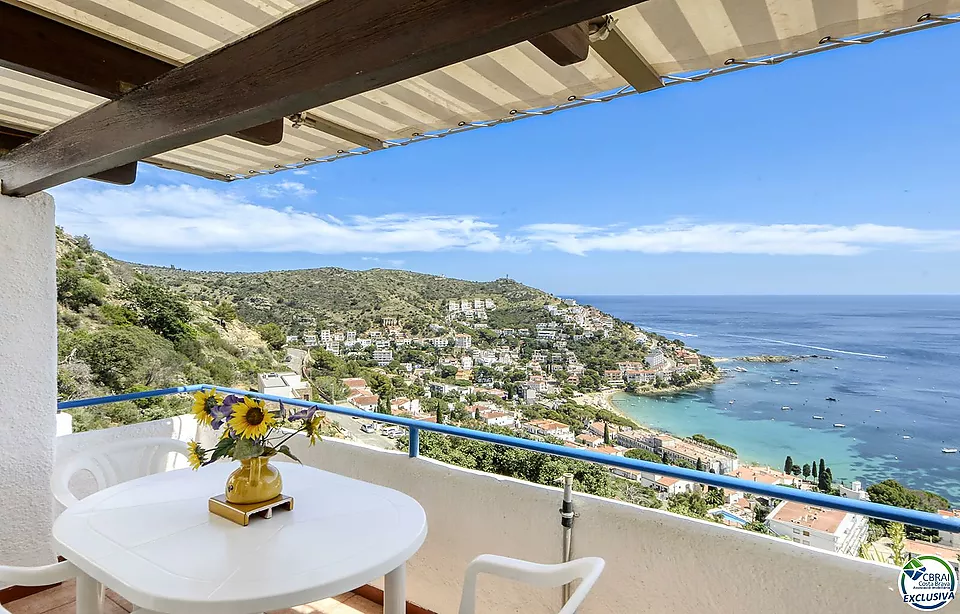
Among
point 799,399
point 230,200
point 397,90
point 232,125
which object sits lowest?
point 799,399

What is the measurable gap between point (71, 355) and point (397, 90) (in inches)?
401

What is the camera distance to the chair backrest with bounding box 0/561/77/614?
5.00ft

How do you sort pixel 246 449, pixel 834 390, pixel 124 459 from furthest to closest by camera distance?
1. pixel 834 390
2. pixel 124 459
3. pixel 246 449

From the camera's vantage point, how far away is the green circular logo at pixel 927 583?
1435mm

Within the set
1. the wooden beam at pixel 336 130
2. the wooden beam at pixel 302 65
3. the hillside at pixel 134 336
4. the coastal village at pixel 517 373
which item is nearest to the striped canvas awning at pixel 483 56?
the wooden beam at pixel 336 130

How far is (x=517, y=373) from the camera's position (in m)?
9.46

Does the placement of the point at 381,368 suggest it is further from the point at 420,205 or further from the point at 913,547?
the point at 420,205

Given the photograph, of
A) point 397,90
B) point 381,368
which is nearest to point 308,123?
point 397,90

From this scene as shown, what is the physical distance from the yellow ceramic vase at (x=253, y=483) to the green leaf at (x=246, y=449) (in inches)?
2.6

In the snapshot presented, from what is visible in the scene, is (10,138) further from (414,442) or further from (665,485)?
(665,485)

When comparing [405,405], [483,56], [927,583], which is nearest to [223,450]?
[483,56]

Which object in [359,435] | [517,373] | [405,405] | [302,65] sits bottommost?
[405,405]

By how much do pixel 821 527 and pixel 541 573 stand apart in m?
0.87

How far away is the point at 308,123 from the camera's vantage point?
215cm
